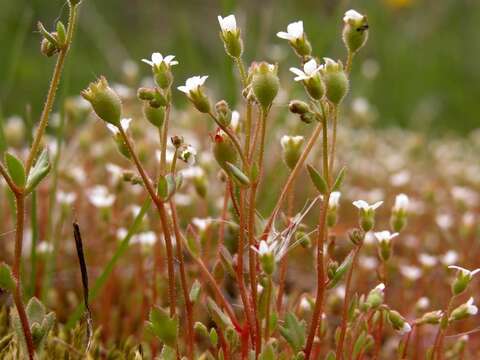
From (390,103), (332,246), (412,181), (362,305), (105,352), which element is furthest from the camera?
(390,103)

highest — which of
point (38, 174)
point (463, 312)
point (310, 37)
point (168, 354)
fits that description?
point (310, 37)

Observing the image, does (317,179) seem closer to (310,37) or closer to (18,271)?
(18,271)

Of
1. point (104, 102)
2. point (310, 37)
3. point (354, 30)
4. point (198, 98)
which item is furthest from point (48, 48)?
point (310, 37)

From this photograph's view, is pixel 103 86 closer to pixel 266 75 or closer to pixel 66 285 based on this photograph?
pixel 266 75

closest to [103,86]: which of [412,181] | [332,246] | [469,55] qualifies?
[332,246]

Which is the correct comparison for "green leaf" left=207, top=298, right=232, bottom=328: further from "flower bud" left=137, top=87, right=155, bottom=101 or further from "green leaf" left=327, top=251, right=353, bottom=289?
"flower bud" left=137, top=87, right=155, bottom=101

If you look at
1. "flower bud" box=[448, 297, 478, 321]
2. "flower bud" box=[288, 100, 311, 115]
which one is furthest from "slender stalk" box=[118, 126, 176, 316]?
"flower bud" box=[448, 297, 478, 321]
